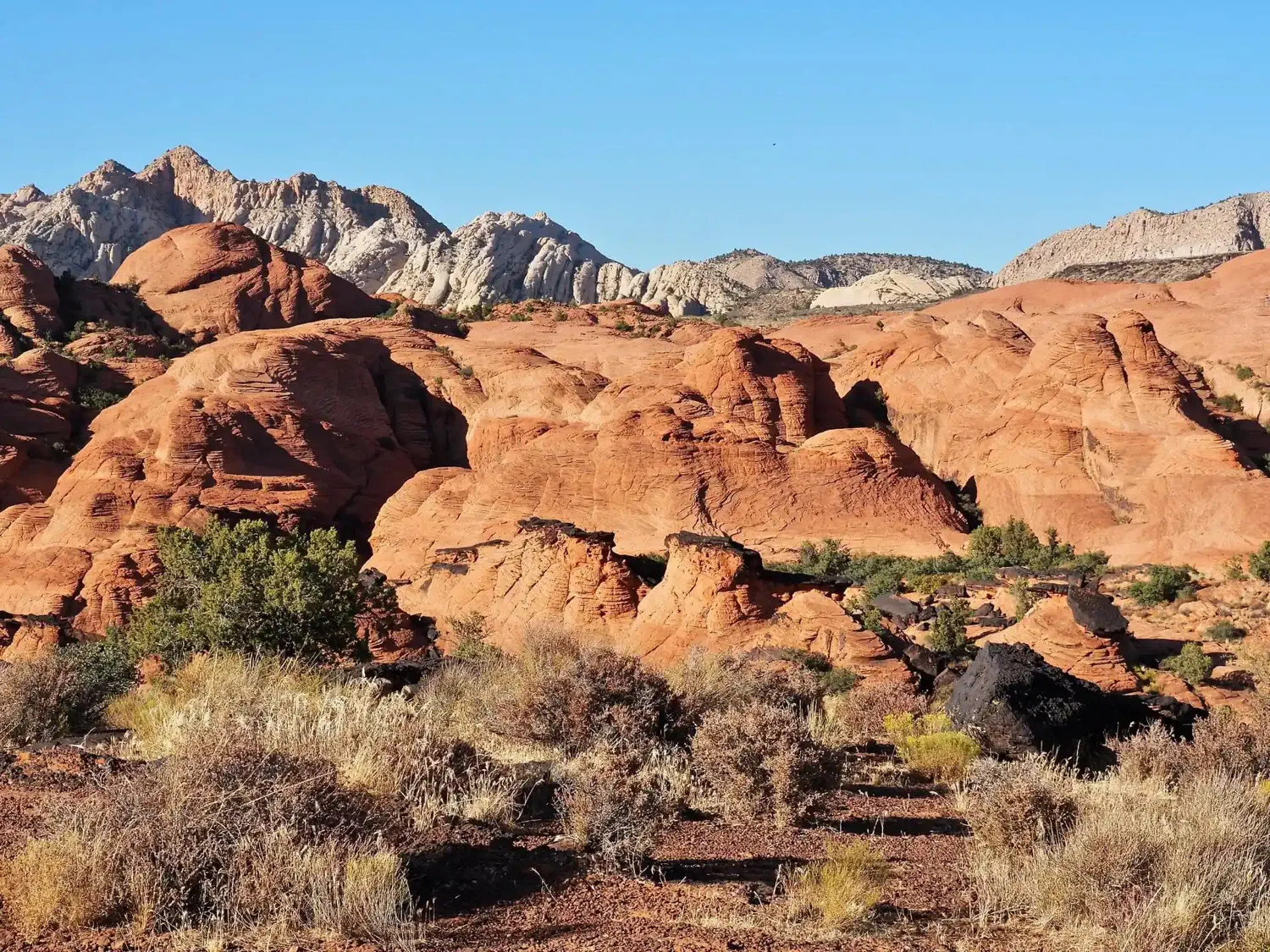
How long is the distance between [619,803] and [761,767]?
6.64 feet

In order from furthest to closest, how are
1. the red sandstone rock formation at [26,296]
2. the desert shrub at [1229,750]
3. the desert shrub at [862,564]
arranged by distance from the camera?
the red sandstone rock formation at [26,296]
the desert shrub at [862,564]
the desert shrub at [1229,750]

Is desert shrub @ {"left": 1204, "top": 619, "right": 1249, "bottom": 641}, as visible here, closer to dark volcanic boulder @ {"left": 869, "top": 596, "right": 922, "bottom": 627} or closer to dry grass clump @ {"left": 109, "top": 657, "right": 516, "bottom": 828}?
dark volcanic boulder @ {"left": 869, "top": 596, "right": 922, "bottom": 627}

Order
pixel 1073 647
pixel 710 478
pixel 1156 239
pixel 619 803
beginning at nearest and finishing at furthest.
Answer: pixel 619 803
pixel 1073 647
pixel 710 478
pixel 1156 239

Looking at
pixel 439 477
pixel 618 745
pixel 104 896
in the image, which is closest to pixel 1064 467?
pixel 439 477

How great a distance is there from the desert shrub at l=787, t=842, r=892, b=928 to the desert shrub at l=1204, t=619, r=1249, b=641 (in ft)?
76.6

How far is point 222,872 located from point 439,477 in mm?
36202

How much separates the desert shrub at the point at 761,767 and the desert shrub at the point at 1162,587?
2420 cm

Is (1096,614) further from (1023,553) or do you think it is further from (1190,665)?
A: (1023,553)

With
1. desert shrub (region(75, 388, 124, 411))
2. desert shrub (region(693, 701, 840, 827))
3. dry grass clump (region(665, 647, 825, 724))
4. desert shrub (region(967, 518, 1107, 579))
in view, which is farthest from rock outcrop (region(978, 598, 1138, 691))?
desert shrub (region(75, 388, 124, 411))

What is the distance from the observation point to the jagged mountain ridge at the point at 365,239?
11550 centimetres

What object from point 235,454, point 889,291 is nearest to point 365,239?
point 889,291

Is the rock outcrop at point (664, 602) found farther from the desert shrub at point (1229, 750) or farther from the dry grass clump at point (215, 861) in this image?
the dry grass clump at point (215, 861)

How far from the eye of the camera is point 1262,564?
32156mm

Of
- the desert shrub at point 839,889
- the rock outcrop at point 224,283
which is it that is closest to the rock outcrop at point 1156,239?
the rock outcrop at point 224,283
